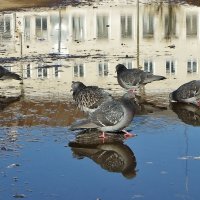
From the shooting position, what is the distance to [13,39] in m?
21.9

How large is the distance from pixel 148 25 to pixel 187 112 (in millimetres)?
13233

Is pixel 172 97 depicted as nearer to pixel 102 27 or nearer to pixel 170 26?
pixel 170 26

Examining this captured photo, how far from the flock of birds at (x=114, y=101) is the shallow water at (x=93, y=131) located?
0.79 ft

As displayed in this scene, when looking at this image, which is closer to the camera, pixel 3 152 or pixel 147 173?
pixel 147 173

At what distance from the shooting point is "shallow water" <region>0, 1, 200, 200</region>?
23.5 feet

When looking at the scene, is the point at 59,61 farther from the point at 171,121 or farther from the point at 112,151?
the point at 112,151

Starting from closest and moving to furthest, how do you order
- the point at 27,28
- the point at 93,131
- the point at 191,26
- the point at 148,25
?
the point at 93,131, the point at 191,26, the point at 148,25, the point at 27,28

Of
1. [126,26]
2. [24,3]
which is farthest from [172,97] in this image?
[24,3]

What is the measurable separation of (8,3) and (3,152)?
23954 mm

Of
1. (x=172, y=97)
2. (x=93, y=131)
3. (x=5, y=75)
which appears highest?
(x=5, y=75)

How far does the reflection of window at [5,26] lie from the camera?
75.7ft

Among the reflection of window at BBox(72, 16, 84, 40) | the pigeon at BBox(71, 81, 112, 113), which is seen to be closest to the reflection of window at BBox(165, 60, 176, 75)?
the pigeon at BBox(71, 81, 112, 113)

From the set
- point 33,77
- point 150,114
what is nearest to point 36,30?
point 33,77

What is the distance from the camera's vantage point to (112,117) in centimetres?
865
